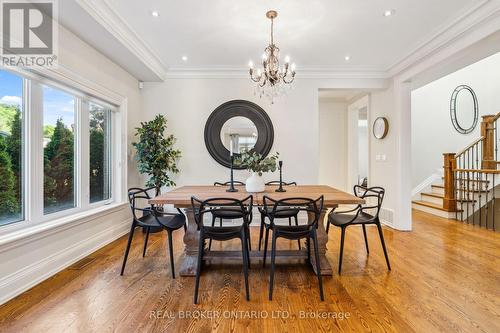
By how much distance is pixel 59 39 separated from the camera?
99.0 inches

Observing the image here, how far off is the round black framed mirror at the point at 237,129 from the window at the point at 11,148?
8.03ft

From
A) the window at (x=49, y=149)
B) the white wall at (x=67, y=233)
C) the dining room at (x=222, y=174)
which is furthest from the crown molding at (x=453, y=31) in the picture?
the window at (x=49, y=149)

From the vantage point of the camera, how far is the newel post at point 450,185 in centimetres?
490

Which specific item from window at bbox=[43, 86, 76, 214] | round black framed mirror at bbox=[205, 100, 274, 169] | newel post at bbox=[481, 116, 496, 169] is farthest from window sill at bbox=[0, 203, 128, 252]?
newel post at bbox=[481, 116, 496, 169]

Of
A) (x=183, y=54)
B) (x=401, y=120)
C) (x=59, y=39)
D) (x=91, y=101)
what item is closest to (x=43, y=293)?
(x=91, y=101)

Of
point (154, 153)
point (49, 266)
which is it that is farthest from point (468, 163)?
point (49, 266)

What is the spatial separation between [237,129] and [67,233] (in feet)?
9.13

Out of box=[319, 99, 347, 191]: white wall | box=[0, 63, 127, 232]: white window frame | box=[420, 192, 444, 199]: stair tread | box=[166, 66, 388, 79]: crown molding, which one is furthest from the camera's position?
box=[319, 99, 347, 191]: white wall

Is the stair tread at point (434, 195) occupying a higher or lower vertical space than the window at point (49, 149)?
lower

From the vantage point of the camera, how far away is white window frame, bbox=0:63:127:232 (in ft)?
7.62

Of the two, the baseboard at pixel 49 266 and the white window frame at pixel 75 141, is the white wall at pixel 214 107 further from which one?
the baseboard at pixel 49 266

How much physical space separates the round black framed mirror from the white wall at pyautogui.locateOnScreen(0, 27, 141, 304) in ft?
4.73

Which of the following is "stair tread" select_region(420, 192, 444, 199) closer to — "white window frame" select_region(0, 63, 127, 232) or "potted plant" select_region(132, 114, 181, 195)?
"potted plant" select_region(132, 114, 181, 195)

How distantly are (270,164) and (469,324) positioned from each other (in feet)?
6.49
